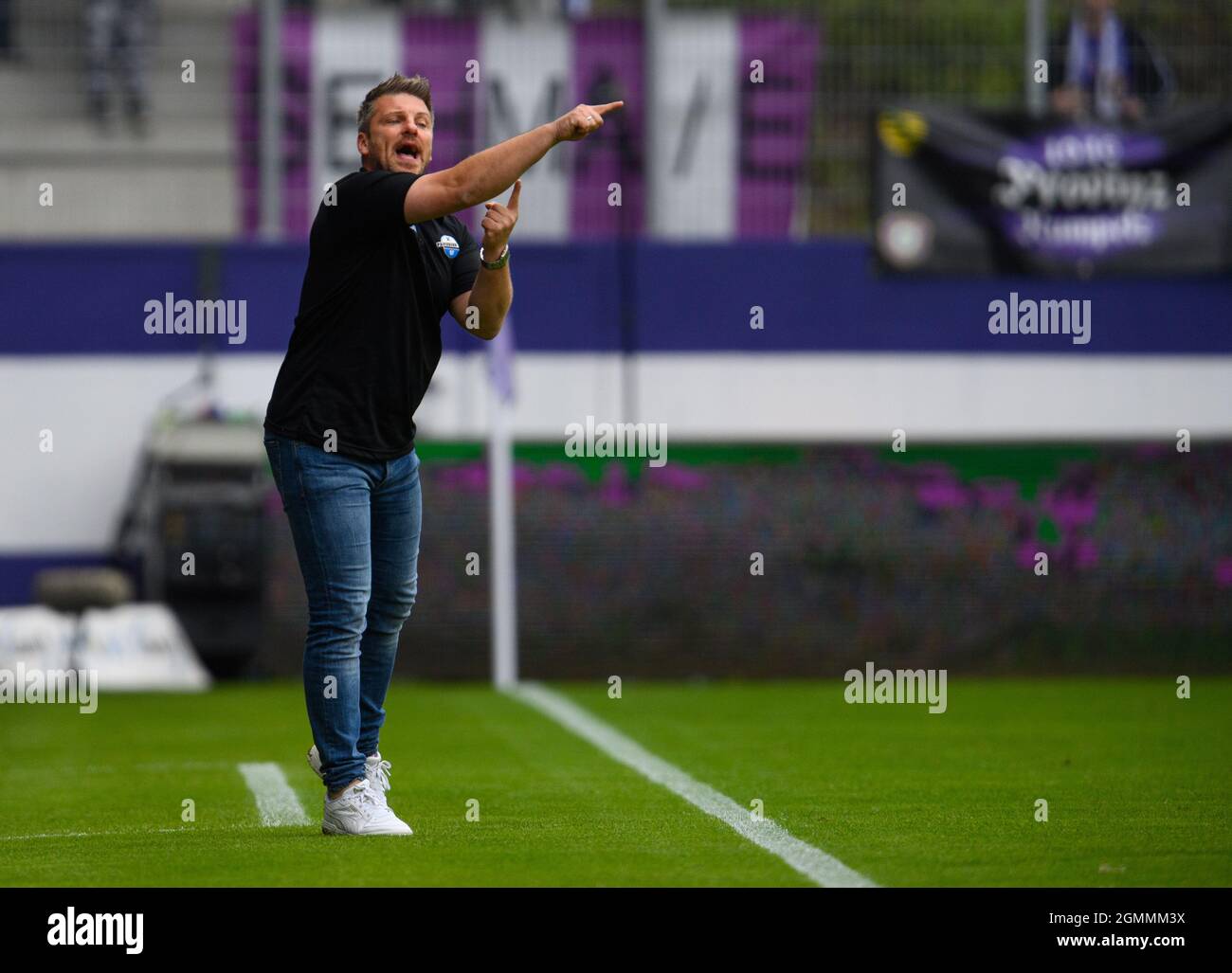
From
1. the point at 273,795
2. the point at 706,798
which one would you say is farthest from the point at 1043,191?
the point at 273,795

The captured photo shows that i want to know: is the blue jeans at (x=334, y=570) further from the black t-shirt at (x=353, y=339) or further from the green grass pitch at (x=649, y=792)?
the green grass pitch at (x=649, y=792)

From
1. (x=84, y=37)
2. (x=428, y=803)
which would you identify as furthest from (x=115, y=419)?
(x=428, y=803)

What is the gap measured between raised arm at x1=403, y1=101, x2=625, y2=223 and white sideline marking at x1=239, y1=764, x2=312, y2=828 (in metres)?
2.02

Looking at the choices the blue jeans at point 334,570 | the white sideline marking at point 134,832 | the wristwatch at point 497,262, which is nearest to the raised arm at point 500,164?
the wristwatch at point 497,262

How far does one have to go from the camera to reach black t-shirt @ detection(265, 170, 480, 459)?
18.4ft

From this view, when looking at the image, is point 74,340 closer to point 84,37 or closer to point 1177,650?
point 84,37

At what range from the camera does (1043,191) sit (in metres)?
15.4

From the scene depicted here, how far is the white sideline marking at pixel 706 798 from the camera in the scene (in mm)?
5031

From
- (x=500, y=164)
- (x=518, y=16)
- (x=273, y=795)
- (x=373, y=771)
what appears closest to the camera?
(x=500, y=164)

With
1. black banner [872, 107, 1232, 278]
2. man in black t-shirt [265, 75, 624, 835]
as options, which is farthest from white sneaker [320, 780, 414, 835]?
black banner [872, 107, 1232, 278]

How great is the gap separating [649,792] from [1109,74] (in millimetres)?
10106

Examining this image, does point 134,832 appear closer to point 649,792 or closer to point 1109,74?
point 649,792

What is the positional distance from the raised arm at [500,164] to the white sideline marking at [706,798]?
73.0 inches
